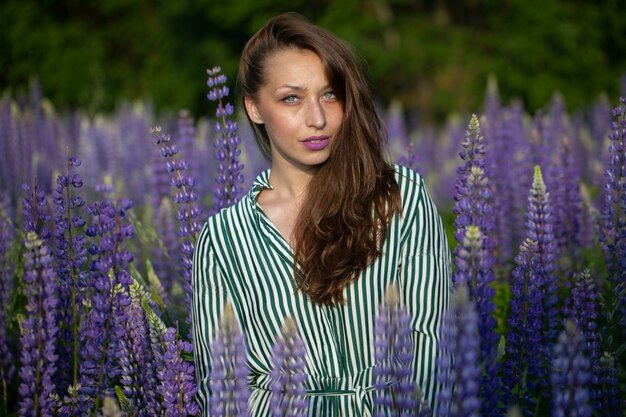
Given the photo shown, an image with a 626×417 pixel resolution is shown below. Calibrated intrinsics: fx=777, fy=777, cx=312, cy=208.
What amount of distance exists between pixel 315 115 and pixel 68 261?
1.05 metres

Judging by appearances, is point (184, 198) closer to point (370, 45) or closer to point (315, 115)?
point (315, 115)

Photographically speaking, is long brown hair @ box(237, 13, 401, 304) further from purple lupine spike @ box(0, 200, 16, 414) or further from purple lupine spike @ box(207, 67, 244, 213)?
purple lupine spike @ box(0, 200, 16, 414)

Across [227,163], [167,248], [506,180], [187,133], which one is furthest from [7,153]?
[506,180]

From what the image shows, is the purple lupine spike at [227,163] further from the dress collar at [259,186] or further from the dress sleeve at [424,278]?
the dress sleeve at [424,278]

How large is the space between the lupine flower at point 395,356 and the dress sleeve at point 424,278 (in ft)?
1.28

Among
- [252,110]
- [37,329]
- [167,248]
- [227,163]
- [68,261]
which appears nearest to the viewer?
[37,329]

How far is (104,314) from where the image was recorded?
272 cm

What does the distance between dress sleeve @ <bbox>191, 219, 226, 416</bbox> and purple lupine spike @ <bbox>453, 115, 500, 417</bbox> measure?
81 centimetres

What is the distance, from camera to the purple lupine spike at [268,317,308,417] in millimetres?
1800

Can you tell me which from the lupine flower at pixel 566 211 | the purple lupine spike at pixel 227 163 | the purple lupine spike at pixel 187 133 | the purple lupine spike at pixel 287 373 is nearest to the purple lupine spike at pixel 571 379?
the purple lupine spike at pixel 287 373

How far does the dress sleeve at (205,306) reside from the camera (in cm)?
260

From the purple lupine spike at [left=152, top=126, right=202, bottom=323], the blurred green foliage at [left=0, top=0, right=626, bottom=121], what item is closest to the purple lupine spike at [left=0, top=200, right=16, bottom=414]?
the purple lupine spike at [left=152, top=126, right=202, bottom=323]

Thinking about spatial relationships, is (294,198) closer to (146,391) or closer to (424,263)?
(424,263)

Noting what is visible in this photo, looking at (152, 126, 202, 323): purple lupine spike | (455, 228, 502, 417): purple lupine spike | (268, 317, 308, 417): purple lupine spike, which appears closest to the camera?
(268, 317, 308, 417): purple lupine spike
